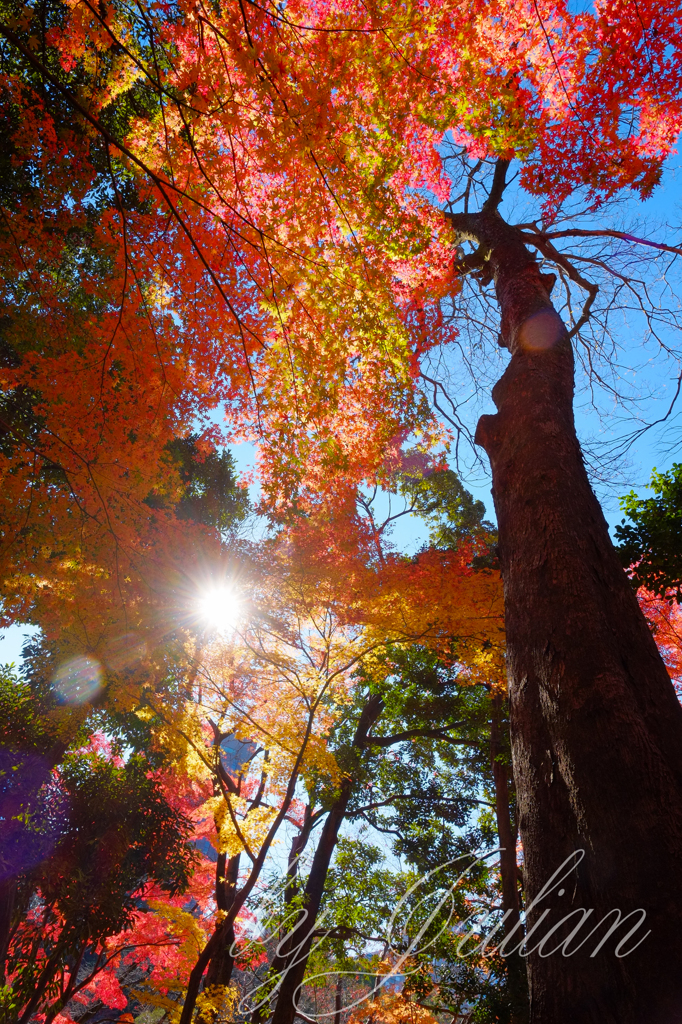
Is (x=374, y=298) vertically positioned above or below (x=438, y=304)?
below

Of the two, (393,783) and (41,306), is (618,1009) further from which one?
(393,783)

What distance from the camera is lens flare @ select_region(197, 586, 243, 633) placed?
8.54 metres

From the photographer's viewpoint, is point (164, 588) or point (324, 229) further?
point (164, 588)

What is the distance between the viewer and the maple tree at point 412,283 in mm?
1396

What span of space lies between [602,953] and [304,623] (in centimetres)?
623

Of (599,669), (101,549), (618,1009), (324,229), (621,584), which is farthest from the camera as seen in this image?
(101,549)

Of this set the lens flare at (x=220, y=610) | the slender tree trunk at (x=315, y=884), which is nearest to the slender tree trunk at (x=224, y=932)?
the slender tree trunk at (x=315, y=884)

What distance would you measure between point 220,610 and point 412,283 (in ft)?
21.0

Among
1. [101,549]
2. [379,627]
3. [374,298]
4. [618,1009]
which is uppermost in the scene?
[374,298]

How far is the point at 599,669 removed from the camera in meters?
1.58

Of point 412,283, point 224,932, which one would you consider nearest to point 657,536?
point 412,283

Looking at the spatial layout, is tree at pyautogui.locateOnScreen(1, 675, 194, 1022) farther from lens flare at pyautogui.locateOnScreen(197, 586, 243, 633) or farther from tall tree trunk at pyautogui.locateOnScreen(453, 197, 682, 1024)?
tall tree trunk at pyautogui.locateOnScreen(453, 197, 682, 1024)

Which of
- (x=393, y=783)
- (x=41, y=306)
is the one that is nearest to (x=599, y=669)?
(x=41, y=306)

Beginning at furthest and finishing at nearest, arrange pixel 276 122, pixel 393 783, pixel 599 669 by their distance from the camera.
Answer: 1. pixel 393 783
2. pixel 276 122
3. pixel 599 669
